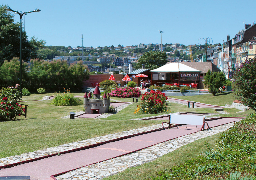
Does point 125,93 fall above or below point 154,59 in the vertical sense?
below

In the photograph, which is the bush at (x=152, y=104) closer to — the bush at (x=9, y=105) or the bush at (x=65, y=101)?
the bush at (x=9, y=105)

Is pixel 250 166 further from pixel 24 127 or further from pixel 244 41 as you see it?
pixel 244 41

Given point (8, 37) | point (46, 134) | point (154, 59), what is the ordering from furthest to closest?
point (154, 59) → point (8, 37) → point (46, 134)

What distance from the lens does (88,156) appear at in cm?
791

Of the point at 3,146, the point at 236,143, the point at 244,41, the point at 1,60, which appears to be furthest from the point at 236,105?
the point at 244,41

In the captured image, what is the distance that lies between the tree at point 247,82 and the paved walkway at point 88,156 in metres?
5.51

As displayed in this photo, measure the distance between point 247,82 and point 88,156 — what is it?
10.2 metres

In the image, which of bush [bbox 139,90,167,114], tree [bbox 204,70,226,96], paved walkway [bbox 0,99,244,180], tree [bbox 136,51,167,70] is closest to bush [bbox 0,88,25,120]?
bush [bbox 139,90,167,114]

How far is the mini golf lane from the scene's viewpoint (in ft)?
21.9

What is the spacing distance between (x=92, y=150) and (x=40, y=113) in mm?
12468

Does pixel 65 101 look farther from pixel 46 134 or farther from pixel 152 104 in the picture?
pixel 46 134

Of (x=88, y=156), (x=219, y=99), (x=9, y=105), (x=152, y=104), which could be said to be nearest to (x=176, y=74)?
(x=219, y=99)

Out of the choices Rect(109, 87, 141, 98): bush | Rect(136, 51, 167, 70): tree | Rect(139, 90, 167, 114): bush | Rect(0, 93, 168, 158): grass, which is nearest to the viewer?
Rect(0, 93, 168, 158): grass

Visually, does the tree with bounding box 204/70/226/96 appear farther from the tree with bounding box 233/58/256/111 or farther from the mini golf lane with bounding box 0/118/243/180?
the mini golf lane with bounding box 0/118/243/180
